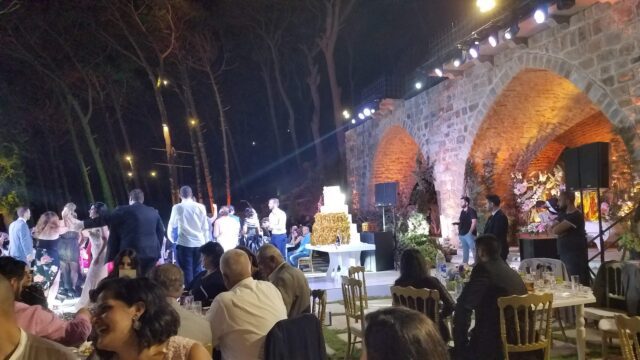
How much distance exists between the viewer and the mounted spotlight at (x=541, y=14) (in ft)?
24.7

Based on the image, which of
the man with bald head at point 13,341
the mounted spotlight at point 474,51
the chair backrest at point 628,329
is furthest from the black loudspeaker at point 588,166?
the man with bald head at point 13,341

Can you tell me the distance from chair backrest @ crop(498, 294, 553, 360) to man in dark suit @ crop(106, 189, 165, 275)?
4.09 meters

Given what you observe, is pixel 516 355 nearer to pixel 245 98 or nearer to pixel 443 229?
pixel 443 229

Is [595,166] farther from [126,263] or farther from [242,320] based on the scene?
[126,263]

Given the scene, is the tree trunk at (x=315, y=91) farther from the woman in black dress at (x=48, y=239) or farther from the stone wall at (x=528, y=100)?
the woman in black dress at (x=48, y=239)

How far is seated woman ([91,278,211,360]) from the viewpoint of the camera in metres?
1.95

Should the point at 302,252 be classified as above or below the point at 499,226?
below

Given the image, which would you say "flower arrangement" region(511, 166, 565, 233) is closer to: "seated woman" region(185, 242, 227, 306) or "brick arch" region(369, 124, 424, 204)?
"brick arch" region(369, 124, 424, 204)

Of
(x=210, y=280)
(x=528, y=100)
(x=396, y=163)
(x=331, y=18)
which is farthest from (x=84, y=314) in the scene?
(x=331, y=18)

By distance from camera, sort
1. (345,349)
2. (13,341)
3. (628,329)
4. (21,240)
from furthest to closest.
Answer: (21,240) → (345,349) → (628,329) → (13,341)

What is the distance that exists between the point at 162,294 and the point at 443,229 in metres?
10.1

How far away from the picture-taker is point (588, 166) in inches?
264

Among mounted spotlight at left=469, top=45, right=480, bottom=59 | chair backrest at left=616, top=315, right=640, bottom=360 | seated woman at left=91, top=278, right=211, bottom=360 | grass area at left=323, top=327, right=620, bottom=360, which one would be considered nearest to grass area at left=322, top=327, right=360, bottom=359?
grass area at left=323, top=327, right=620, bottom=360

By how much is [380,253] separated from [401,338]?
9481 mm
